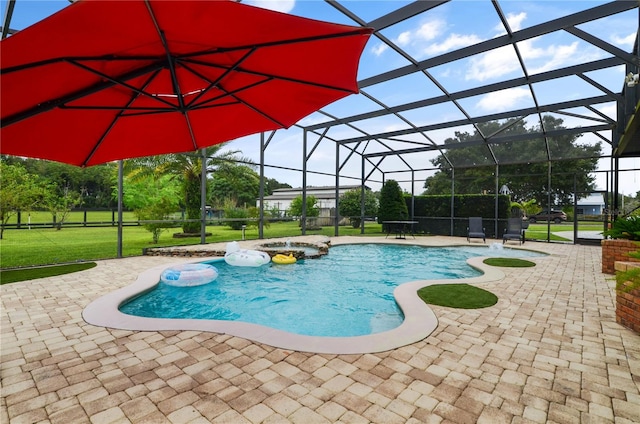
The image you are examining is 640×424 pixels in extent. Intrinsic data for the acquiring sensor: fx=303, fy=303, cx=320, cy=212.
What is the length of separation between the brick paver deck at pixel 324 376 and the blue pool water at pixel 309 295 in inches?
47.8

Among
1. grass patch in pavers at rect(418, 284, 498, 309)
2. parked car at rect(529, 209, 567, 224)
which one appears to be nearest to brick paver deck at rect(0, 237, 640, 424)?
grass patch in pavers at rect(418, 284, 498, 309)

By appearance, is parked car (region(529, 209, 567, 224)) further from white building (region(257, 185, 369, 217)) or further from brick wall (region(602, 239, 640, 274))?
white building (region(257, 185, 369, 217))

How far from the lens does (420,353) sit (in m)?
2.74

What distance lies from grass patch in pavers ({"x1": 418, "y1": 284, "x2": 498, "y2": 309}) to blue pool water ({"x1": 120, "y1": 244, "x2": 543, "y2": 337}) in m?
0.54

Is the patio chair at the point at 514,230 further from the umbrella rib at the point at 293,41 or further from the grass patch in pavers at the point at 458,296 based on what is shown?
the umbrella rib at the point at 293,41

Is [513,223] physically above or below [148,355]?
above

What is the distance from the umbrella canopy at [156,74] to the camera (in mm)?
1771

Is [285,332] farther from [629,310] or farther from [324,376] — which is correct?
[629,310]

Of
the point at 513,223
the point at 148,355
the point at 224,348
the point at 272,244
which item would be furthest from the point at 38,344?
the point at 513,223

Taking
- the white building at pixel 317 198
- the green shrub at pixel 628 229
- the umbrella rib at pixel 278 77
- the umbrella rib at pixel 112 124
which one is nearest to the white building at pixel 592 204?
the green shrub at pixel 628 229

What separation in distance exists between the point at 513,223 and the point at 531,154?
9.78ft

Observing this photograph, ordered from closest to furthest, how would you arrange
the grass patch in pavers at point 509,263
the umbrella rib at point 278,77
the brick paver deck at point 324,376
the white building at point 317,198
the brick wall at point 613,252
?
the brick paver deck at point 324,376 → the umbrella rib at point 278,77 → the brick wall at point 613,252 → the grass patch in pavers at point 509,263 → the white building at point 317,198

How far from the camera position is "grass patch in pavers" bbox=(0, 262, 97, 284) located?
17.4 ft

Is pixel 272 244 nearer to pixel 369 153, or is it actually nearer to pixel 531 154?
pixel 369 153
